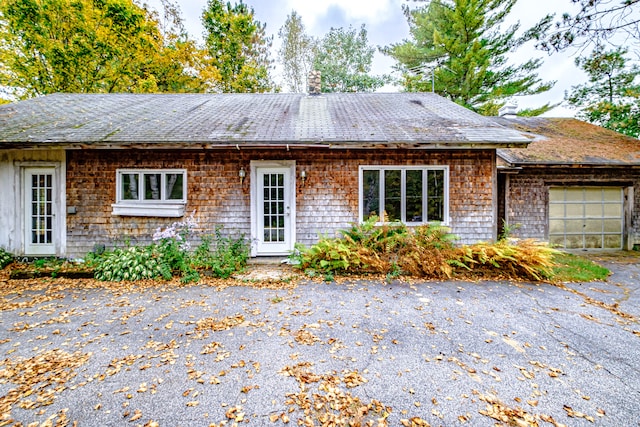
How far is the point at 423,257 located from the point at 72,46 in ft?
53.4

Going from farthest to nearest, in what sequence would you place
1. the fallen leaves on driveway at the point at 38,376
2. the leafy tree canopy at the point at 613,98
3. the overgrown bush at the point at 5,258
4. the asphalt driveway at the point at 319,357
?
the leafy tree canopy at the point at 613,98 < the overgrown bush at the point at 5,258 < the fallen leaves on driveway at the point at 38,376 < the asphalt driveway at the point at 319,357

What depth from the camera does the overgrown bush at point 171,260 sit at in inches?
213

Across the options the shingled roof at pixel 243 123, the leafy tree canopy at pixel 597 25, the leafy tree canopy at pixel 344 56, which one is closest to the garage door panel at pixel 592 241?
the shingled roof at pixel 243 123

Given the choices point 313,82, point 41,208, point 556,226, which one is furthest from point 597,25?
point 41,208

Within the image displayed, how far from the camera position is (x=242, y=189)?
6.55 meters

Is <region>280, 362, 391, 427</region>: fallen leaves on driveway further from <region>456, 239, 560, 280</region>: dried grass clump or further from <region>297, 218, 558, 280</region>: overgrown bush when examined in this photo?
<region>456, 239, 560, 280</region>: dried grass clump

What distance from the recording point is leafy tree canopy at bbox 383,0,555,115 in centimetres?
1459

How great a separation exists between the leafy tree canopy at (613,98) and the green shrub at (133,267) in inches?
611

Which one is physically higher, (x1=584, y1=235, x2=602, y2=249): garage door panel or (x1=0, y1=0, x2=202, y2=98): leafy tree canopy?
(x1=0, y1=0, x2=202, y2=98): leafy tree canopy

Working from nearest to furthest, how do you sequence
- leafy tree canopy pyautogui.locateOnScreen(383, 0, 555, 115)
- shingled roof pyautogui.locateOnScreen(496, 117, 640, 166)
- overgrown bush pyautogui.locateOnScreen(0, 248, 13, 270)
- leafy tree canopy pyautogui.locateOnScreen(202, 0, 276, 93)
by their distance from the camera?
overgrown bush pyautogui.locateOnScreen(0, 248, 13, 270) < shingled roof pyautogui.locateOnScreen(496, 117, 640, 166) < leafy tree canopy pyautogui.locateOnScreen(383, 0, 555, 115) < leafy tree canopy pyautogui.locateOnScreen(202, 0, 276, 93)

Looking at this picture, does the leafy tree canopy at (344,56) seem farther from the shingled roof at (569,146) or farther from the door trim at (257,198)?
the door trim at (257,198)

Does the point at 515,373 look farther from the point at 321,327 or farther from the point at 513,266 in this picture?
the point at 513,266

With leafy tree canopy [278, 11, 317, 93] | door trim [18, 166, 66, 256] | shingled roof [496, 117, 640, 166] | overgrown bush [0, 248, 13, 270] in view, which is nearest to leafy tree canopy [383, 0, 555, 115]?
shingled roof [496, 117, 640, 166]

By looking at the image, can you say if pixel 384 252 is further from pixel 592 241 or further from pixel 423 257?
pixel 592 241
